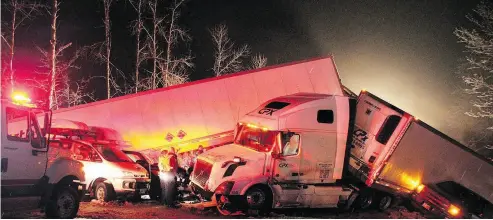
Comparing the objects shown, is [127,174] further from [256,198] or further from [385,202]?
[385,202]

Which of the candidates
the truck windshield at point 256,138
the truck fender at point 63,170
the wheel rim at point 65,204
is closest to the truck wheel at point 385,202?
the truck windshield at point 256,138

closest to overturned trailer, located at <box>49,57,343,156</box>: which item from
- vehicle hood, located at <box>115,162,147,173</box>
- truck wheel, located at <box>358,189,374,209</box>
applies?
vehicle hood, located at <box>115,162,147,173</box>

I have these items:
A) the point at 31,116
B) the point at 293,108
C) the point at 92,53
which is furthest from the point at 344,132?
the point at 92,53

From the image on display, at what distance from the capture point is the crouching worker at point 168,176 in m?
11.1

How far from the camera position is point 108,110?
13.4m

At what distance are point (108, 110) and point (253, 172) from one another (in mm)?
5748

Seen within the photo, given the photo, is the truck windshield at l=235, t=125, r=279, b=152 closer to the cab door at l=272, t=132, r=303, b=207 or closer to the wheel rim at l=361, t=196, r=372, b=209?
the cab door at l=272, t=132, r=303, b=207

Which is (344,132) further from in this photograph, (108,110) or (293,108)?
(108,110)

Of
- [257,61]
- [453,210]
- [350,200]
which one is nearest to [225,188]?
[350,200]

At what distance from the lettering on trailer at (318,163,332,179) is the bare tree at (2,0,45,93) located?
43.3 ft

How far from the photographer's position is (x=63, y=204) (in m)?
8.43

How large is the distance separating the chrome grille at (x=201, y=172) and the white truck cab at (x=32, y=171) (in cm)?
274

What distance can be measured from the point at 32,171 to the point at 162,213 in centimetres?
325

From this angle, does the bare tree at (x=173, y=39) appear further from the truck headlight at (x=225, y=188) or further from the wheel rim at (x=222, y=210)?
the truck headlight at (x=225, y=188)
